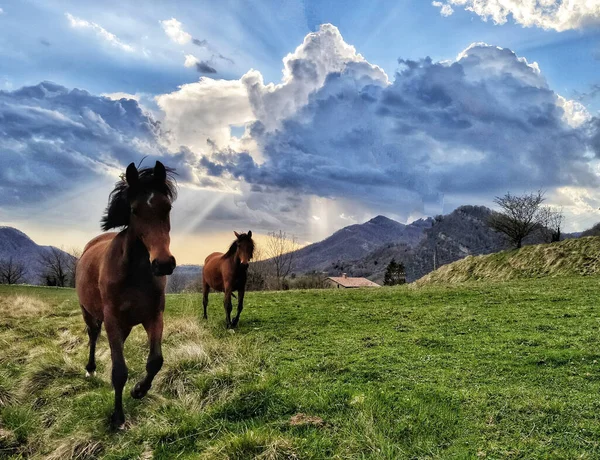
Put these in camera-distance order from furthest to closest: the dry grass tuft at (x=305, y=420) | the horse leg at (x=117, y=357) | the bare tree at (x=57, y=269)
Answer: the bare tree at (x=57, y=269), the horse leg at (x=117, y=357), the dry grass tuft at (x=305, y=420)

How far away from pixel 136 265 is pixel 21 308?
46.5 feet

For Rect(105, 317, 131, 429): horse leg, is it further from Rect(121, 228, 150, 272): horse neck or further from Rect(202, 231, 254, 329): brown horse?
Rect(202, 231, 254, 329): brown horse

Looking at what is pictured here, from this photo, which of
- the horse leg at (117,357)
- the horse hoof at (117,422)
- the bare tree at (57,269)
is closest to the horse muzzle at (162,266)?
the horse leg at (117,357)

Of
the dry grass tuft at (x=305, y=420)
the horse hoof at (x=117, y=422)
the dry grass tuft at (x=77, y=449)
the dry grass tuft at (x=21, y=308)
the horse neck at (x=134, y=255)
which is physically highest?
the horse neck at (x=134, y=255)

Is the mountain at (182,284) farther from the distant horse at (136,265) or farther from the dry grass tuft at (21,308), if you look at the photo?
the distant horse at (136,265)

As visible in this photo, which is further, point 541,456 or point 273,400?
point 273,400

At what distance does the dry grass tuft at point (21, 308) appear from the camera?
573 inches

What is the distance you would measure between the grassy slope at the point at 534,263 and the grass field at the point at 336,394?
17005 millimetres

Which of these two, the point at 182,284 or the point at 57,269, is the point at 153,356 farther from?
the point at 182,284

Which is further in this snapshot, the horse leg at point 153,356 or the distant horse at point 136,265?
the horse leg at point 153,356

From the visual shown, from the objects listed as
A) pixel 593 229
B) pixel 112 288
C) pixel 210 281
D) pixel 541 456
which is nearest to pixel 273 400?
pixel 112 288

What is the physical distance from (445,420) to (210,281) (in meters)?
9.83

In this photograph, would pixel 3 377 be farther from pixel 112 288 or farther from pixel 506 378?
pixel 506 378

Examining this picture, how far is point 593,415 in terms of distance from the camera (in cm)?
425
